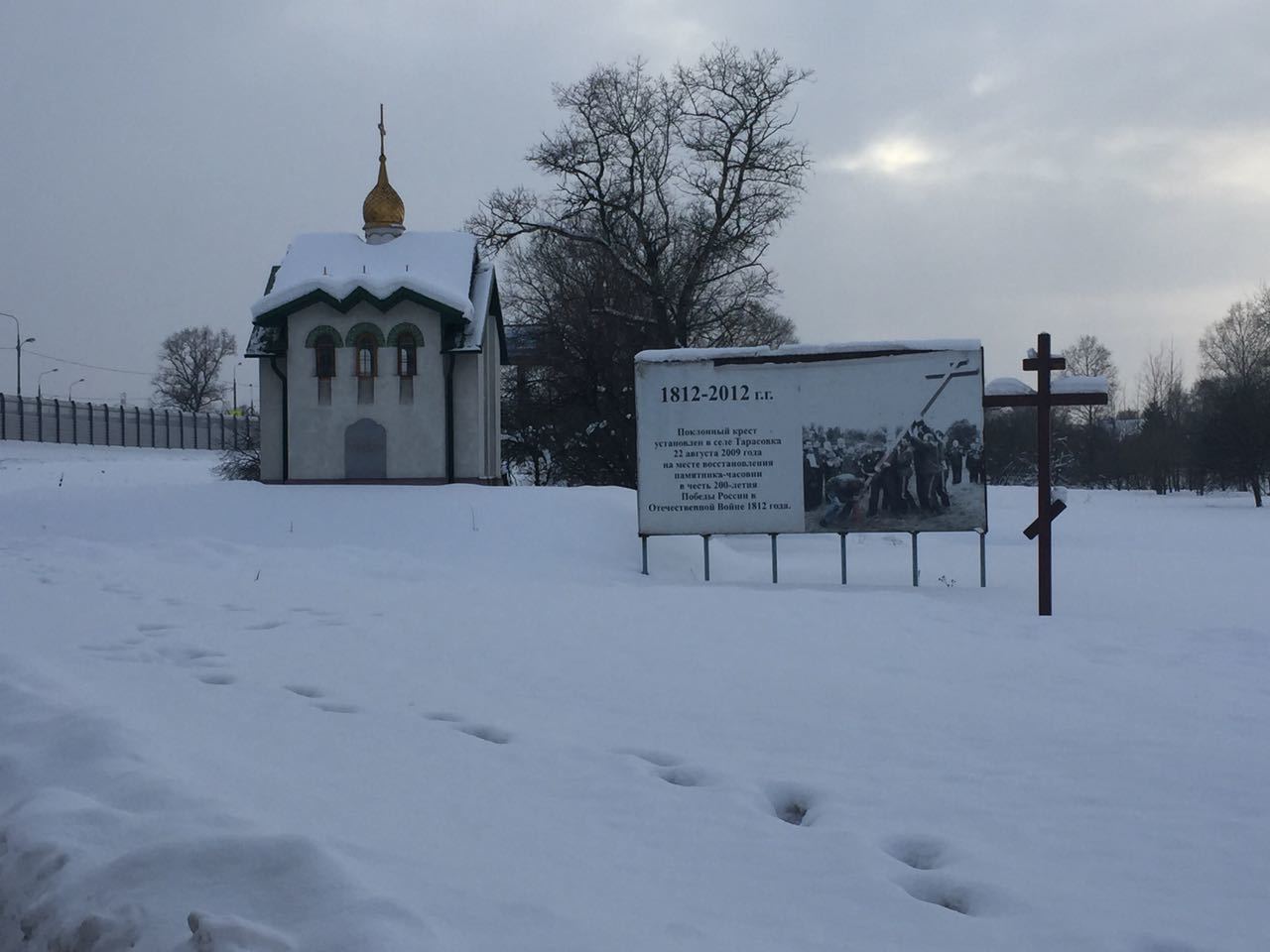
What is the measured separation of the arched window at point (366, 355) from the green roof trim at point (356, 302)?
0.65 meters

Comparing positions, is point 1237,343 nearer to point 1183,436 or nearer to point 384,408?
point 1183,436

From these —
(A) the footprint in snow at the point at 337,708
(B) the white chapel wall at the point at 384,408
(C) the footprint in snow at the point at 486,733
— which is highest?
(B) the white chapel wall at the point at 384,408

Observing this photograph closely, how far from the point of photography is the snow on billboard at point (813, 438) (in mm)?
14125

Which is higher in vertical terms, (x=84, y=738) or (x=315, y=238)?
(x=315, y=238)

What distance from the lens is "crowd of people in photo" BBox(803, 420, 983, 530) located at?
14.2m

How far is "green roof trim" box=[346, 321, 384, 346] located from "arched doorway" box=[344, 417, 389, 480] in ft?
5.21

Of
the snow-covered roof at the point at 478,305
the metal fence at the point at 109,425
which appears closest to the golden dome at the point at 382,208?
the snow-covered roof at the point at 478,305

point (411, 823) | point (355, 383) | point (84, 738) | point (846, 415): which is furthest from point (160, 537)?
point (411, 823)

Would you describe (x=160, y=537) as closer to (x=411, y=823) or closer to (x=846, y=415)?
(x=846, y=415)

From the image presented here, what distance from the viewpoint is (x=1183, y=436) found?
197 feet

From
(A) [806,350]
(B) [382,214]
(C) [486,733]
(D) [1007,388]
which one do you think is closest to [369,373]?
(B) [382,214]

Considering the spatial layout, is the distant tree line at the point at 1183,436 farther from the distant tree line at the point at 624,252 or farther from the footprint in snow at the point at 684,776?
the footprint in snow at the point at 684,776

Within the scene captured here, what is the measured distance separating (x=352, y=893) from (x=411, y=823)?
88 centimetres

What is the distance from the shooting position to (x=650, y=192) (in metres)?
36.2
